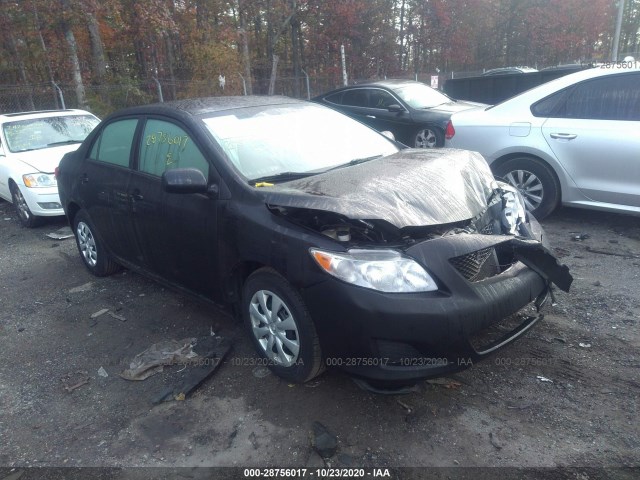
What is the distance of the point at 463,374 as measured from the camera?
10.8ft

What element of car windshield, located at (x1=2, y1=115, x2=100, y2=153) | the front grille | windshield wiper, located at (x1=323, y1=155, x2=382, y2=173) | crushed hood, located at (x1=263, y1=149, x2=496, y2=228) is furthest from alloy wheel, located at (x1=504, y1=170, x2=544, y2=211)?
car windshield, located at (x1=2, y1=115, x2=100, y2=153)

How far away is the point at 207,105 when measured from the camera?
4078 mm

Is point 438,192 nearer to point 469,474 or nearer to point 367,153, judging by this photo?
point 367,153

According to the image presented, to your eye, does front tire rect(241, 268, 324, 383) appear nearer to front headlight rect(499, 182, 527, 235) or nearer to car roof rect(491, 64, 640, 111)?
front headlight rect(499, 182, 527, 235)

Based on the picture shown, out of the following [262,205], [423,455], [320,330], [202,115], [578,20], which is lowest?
[423,455]

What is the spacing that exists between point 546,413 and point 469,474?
67 cm

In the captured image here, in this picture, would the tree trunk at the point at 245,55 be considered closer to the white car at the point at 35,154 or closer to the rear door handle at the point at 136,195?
the white car at the point at 35,154

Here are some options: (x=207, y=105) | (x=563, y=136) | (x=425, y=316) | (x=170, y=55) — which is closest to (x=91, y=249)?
(x=207, y=105)

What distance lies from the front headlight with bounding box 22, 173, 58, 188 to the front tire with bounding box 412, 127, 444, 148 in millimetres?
6131

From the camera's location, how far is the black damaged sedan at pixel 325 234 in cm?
268

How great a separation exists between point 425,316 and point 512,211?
134 cm

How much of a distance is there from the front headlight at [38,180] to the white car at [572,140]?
5.45 meters

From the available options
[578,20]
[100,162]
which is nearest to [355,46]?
[578,20]

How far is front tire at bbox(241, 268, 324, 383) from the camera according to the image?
2.94 metres
